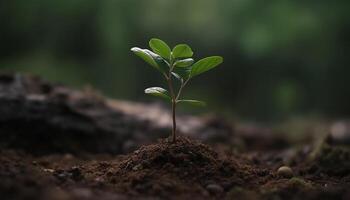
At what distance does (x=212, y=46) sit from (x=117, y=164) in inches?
204

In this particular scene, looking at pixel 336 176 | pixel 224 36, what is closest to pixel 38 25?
pixel 224 36

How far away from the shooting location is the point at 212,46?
6484 mm

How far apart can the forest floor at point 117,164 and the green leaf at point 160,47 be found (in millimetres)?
283

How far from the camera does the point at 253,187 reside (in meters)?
1.20

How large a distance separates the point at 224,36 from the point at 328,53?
5.33 ft

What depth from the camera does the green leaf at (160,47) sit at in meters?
1.31

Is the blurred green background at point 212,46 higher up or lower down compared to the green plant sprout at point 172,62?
higher up

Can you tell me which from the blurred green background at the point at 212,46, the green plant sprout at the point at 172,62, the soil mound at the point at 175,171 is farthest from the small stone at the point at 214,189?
the blurred green background at the point at 212,46

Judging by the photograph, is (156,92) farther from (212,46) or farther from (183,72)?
(212,46)

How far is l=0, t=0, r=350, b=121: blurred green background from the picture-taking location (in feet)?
20.5

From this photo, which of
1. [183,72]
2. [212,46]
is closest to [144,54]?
[183,72]

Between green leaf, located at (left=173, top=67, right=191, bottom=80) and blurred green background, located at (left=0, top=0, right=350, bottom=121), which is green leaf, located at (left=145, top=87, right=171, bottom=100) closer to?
green leaf, located at (left=173, top=67, right=191, bottom=80)

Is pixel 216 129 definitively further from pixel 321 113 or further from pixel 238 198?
pixel 321 113

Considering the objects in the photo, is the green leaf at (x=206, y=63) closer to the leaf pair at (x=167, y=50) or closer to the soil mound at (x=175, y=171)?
the leaf pair at (x=167, y=50)
